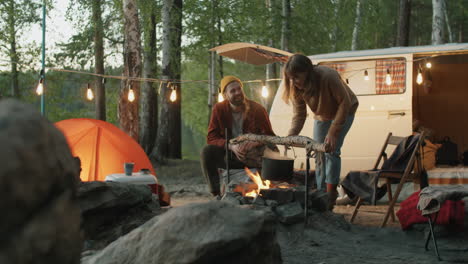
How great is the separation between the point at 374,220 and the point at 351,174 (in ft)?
1.81

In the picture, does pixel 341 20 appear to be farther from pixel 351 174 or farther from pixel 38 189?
pixel 38 189

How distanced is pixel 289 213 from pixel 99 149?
3.29 meters

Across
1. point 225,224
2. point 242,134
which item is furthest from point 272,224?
point 242,134

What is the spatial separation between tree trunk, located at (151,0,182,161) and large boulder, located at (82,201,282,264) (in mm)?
9614

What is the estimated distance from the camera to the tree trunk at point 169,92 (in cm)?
1170

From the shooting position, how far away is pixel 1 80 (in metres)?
19.9

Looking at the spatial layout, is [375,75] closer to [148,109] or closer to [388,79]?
[388,79]

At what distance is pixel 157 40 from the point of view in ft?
49.8

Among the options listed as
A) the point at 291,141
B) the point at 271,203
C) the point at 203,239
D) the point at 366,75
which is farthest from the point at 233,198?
the point at 366,75

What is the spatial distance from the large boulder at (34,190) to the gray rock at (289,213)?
3315 mm

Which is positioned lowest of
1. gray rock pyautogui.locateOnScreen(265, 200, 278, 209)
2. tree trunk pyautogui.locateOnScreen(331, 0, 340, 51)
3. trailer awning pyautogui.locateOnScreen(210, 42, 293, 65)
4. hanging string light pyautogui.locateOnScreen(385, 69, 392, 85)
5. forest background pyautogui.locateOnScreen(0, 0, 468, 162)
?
gray rock pyautogui.locateOnScreen(265, 200, 278, 209)

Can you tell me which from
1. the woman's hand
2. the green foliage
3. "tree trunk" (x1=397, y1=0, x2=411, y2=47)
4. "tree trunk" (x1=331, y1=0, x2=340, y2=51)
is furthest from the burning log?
"tree trunk" (x1=331, y1=0, x2=340, y2=51)

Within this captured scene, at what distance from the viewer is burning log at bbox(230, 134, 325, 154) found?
15.0 feet

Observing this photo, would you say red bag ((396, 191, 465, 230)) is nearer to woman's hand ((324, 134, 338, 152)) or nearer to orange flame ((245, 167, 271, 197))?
woman's hand ((324, 134, 338, 152))
